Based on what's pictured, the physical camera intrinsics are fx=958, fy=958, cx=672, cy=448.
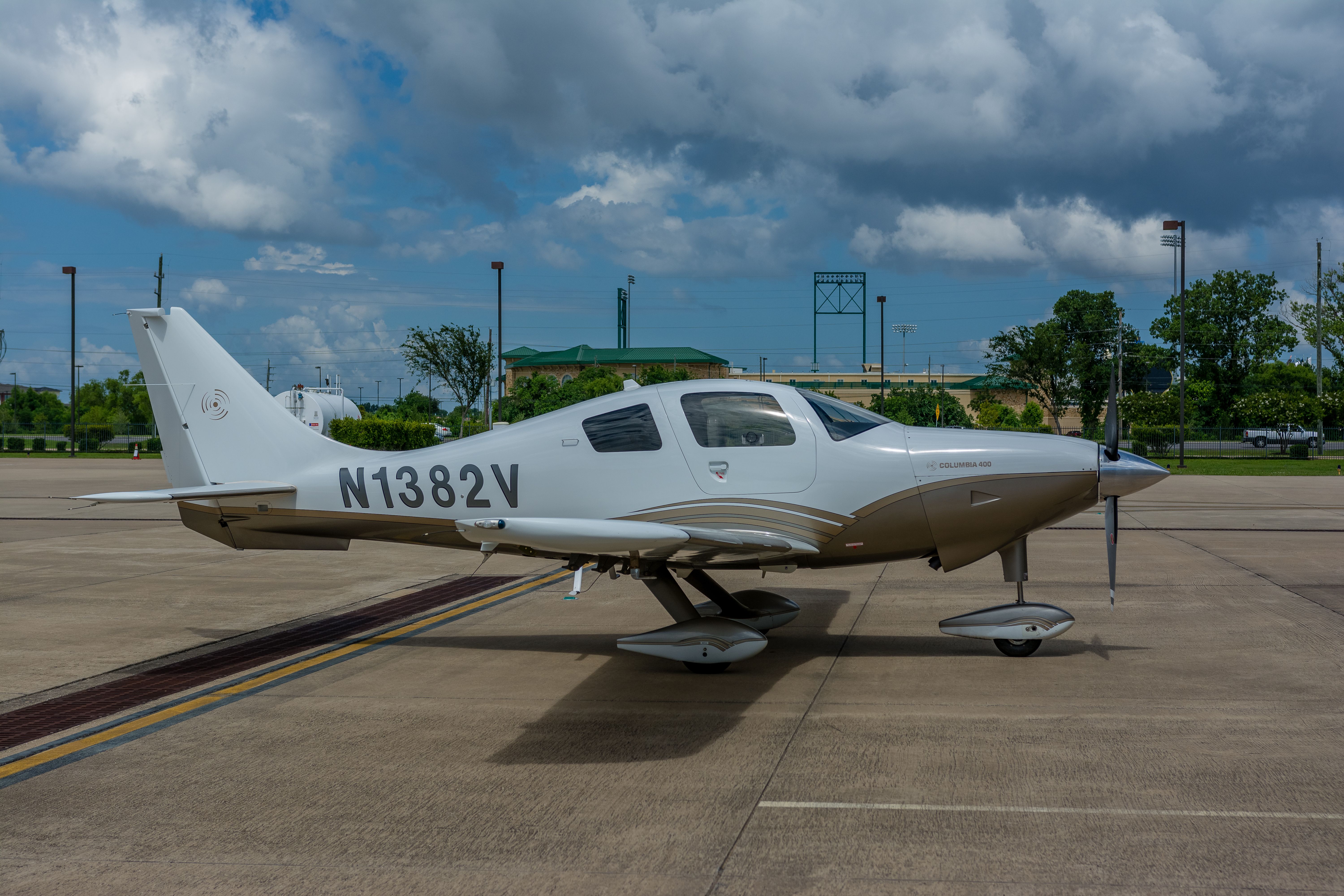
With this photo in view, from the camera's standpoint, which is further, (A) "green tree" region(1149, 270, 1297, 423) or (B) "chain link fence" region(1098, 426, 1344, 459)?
(A) "green tree" region(1149, 270, 1297, 423)

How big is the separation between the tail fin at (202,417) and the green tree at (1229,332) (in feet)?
302

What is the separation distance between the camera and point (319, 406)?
5328 centimetres

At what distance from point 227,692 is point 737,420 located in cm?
455

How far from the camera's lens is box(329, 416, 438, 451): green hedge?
45.6 meters

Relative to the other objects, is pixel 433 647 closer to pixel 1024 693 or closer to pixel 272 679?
pixel 272 679

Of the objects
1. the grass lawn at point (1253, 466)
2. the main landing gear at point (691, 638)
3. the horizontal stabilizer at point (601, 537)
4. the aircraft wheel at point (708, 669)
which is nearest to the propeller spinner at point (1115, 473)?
the horizontal stabilizer at point (601, 537)

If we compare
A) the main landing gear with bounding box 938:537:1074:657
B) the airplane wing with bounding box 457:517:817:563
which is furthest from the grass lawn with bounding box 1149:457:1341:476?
the airplane wing with bounding box 457:517:817:563

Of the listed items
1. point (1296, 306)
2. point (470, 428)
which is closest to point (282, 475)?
point (470, 428)

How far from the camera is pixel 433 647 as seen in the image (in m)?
9.08

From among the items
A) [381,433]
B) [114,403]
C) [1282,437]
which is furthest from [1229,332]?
[114,403]

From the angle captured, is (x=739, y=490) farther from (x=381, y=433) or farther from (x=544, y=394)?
(x=544, y=394)

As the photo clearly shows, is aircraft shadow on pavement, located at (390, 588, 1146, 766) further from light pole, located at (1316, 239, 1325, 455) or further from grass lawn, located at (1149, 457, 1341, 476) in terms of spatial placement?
light pole, located at (1316, 239, 1325, 455)

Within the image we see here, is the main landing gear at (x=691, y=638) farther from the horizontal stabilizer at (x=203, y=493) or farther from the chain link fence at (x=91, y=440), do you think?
the chain link fence at (x=91, y=440)

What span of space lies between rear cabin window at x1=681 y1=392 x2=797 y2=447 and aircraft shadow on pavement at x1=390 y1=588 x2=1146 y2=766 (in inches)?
75.7
